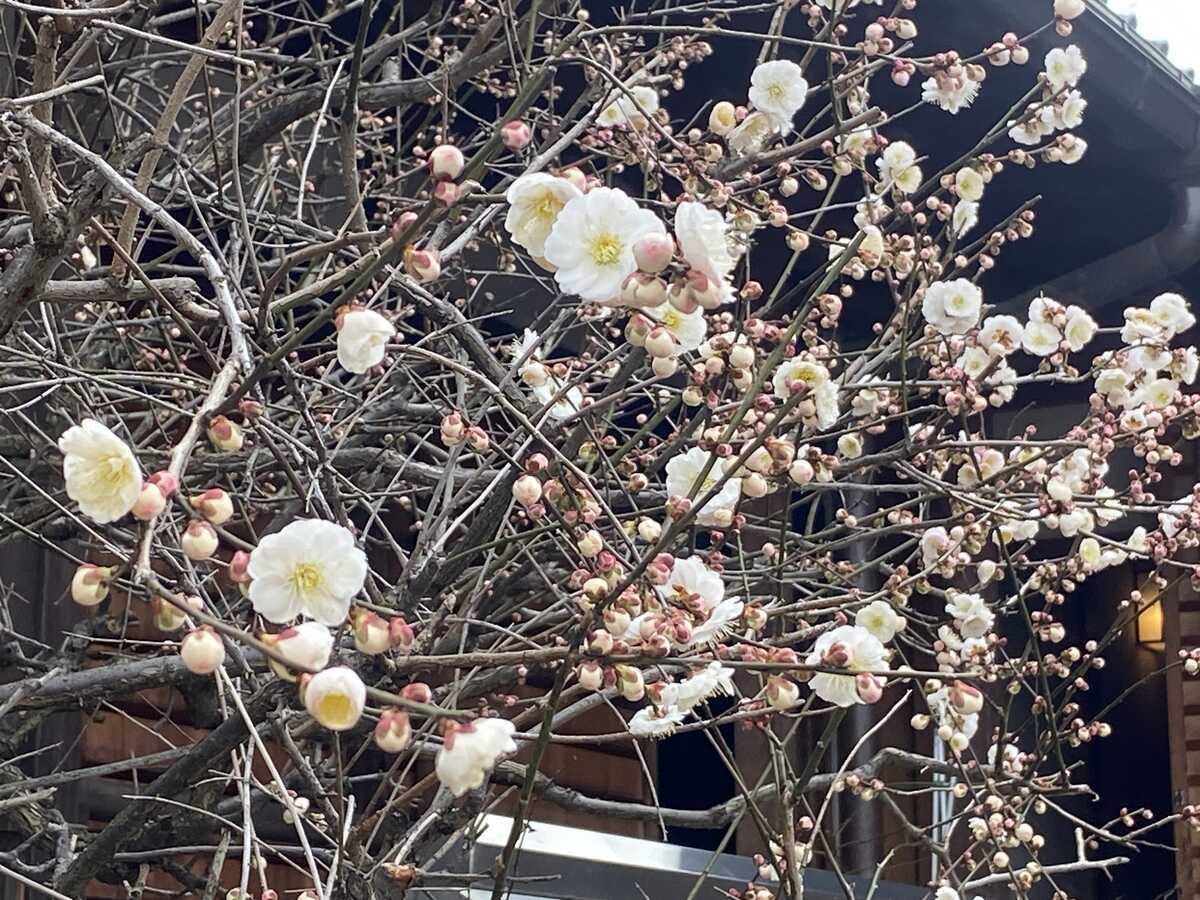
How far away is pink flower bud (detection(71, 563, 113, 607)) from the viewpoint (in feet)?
3.55

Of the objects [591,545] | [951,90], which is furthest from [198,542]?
[951,90]

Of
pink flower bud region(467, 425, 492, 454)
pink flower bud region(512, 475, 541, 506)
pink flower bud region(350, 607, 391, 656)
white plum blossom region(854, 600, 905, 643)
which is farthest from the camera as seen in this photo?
white plum blossom region(854, 600, 905, 643)

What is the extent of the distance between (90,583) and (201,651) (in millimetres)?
129

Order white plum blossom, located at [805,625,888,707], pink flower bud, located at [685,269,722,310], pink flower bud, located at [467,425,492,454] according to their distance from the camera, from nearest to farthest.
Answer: pink flower bud, located at [685,269,722,310]
white plum blossom, located at [805,625,888,707]
pink flower bud, located at [467,425,492,454]

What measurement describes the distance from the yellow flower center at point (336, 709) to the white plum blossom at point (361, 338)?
0.41 metres

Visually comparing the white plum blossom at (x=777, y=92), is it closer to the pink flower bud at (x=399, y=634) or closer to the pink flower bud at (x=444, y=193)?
the pink flower bud at (x=444, y=193)

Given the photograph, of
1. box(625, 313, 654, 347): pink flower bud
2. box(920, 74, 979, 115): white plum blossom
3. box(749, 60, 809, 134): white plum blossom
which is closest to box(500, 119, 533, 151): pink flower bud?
box(625, 313, 654, 347): pink flower bud

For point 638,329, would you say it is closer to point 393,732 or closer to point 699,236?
point 699,236

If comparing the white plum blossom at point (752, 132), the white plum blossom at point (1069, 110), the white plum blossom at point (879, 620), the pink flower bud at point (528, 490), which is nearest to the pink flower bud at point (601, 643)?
the pink flower bud at point (528, 490)

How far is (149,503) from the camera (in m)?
1.07

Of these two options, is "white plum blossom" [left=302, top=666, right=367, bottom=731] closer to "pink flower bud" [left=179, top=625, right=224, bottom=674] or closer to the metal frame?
"pink flower bud" [left=179, top=625, right=224, bottom=674]

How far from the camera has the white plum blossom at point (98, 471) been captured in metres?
1.14

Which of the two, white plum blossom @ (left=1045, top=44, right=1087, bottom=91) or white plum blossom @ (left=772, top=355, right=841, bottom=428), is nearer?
white plum blossom @ (left=772, top=355, right=841, bottom=428)

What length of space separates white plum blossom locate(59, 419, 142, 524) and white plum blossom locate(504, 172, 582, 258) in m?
0.43
